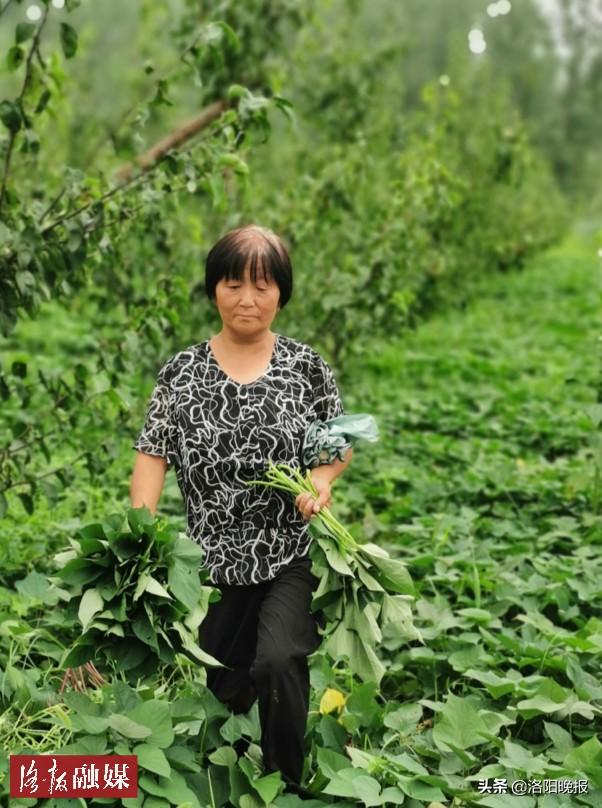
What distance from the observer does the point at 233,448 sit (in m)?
2.81

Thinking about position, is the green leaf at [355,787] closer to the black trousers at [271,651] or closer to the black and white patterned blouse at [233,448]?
the black trousers at [271,651]

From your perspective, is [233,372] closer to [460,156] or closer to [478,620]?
[478,620]

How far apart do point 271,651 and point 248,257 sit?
0.96m

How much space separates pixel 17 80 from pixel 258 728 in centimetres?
583

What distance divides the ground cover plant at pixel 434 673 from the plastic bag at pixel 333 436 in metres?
0.63

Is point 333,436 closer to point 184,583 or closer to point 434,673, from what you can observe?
point 184,583

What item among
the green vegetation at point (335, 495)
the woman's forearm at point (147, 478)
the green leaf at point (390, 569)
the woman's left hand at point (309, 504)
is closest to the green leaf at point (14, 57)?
the green vegetation at point (335, 495)

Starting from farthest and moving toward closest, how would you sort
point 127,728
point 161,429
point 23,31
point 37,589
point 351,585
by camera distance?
point 37,589
point 23,31
point 161,429
point 351,585
point 127,728

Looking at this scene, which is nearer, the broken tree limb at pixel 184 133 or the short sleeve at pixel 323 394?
the short sleeve at pixel 323 394

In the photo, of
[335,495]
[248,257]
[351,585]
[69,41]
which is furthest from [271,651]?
[335,495]

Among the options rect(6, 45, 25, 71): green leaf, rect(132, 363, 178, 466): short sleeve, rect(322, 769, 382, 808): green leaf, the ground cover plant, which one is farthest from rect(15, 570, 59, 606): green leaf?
rect(6, 45, 25, 71): green leaf

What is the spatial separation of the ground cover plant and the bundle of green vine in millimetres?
312

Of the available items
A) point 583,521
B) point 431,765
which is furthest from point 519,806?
point 583,521

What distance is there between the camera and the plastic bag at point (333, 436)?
2.82m
